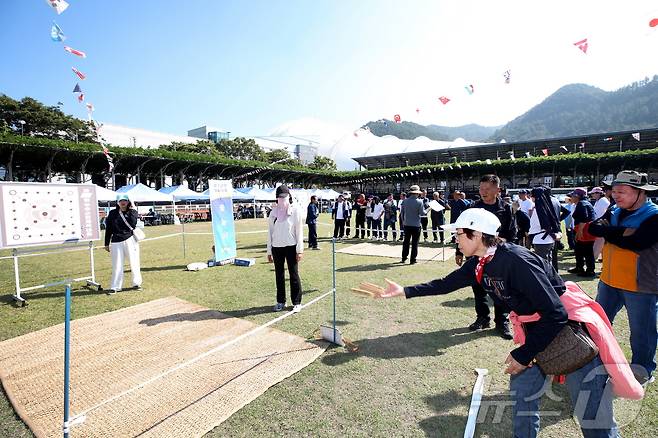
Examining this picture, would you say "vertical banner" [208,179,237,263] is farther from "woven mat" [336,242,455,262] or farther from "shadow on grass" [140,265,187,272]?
"woven mat" [336,242,455,262]

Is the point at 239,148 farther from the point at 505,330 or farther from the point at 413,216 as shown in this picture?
the point at 505,330

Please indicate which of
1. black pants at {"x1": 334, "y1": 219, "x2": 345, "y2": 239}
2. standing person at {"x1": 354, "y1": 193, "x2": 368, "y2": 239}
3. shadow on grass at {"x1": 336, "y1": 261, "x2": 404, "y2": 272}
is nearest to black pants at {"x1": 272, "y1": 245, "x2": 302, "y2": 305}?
shadow on grass at {"x1": 336, "y1": 261, "x2": 404, "y2": 272}

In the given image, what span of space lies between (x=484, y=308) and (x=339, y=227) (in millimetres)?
10518

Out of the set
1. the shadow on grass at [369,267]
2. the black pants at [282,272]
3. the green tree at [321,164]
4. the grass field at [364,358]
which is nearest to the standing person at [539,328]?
the grass field at [364,358]

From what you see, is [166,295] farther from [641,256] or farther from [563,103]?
[563,103]

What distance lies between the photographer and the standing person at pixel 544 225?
5.28 meters

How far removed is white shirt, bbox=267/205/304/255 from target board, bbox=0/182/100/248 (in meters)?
4.79

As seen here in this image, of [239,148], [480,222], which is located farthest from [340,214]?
[239,148]

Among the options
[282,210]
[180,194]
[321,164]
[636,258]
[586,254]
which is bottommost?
[586,254]

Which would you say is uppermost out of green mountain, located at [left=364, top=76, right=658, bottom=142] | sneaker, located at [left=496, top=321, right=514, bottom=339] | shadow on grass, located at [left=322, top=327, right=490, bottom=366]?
green mountain, located at [left=364, top=76, right=658, bottom=142]

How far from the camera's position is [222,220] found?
9367 mm

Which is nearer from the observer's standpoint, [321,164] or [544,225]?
[544,225]

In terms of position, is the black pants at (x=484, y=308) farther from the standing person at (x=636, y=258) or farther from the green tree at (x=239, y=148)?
the green tree at (x=239, y=148)

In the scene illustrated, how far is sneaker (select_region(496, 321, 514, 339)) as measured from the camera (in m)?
4.33
